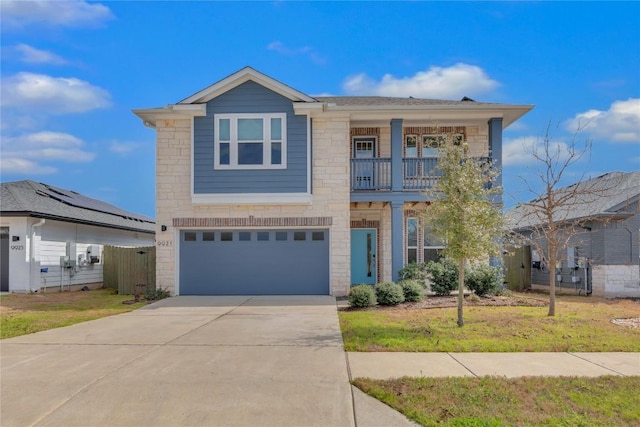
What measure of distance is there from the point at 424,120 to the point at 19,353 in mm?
12898

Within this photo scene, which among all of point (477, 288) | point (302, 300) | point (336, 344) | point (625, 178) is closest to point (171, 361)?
point (336, 344)

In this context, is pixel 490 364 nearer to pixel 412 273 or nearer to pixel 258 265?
pixel 412 273

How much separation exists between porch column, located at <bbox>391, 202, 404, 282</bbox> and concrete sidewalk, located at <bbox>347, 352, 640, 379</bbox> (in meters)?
7.42

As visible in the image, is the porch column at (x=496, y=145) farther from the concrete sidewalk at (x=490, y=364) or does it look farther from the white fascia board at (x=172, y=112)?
the white fascia board at (x=172, y=112)

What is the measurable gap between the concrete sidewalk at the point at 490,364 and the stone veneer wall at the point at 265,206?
7.75 metres

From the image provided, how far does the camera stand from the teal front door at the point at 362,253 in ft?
55.9

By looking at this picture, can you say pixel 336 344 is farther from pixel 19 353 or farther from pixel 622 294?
pixel 622 294

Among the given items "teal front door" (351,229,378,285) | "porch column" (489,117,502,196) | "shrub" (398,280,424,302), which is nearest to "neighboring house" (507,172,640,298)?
"porch column" (489,117,502,196)

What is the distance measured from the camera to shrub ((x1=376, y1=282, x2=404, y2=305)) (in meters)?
12.1

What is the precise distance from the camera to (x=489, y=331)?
866 centimetres

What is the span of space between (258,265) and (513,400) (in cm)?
1075

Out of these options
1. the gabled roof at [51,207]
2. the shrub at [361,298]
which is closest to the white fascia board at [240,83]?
the shrub at [361,298]

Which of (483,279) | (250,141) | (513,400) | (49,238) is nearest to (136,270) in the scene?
(49,238)

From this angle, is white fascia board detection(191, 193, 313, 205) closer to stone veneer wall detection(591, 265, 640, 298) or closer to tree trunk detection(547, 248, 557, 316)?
tree trunk detection(547, 248, 557, 316)
